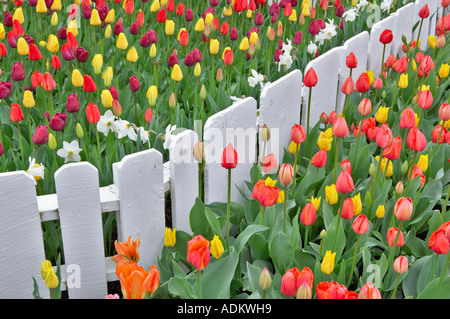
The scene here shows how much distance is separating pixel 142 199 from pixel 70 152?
1.21 ft

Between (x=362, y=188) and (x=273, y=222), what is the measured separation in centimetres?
49

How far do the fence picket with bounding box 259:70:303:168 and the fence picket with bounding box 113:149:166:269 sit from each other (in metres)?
0.64

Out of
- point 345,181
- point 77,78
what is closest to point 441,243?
point 345,181

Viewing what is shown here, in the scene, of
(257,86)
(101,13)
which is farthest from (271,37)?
(101,13)

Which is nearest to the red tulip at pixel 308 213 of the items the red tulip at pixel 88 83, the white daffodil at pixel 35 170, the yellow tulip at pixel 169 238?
the yellow tulip at pixel 169 238

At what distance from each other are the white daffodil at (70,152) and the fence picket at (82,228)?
0.31m

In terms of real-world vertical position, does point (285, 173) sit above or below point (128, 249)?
above

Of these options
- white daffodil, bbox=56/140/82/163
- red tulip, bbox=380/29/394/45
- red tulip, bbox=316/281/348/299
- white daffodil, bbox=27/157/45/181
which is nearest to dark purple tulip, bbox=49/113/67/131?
white daffodil, bbox=56/140/82/163

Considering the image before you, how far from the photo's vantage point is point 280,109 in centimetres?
259

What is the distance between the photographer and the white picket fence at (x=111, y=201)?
180 centimetres

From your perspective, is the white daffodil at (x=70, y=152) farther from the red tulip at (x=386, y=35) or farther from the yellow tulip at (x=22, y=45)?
the red tulip at (x=386, y=35)

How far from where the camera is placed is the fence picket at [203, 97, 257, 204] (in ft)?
7.09

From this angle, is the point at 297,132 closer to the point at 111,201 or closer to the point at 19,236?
the point at 111,201
